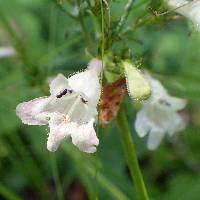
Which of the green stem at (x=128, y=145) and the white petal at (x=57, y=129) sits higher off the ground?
the white petal at (x=57, y=129)

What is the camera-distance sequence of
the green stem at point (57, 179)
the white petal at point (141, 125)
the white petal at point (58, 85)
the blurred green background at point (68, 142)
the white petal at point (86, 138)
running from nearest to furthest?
the white petal at point (86, 138) < the white petal at point (58, 85) < the white petal at point (141, 125) < the blurred green background at point (68, 142) < the green stem at point (57, 179)

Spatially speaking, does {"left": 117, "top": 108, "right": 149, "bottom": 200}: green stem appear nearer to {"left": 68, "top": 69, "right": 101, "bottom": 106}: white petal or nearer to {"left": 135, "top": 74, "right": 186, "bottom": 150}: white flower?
{"left": 68, "top": 69, "right": 101, "bottom": 106}: white petal

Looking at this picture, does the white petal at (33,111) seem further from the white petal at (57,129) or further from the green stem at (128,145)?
the green stem at (128,145)

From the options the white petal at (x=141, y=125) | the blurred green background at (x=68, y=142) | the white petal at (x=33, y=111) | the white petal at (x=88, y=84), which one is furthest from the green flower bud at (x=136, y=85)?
the blurred green background at (x=68, y=142)

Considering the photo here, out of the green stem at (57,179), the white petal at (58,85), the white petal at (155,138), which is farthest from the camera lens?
the green stem at (57,179)

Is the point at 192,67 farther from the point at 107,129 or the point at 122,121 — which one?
the point at 122,121

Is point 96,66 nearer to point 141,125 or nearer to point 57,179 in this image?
point 141,125
